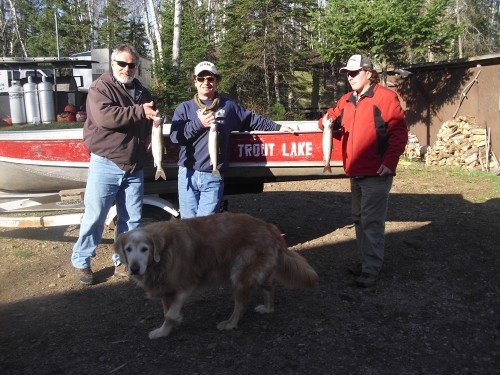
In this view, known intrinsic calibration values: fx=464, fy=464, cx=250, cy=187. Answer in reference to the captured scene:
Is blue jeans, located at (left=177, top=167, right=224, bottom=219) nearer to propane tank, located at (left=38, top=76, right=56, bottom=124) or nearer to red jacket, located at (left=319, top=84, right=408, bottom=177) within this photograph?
red jacket, located at (left=319, top=84, right=408, bottom=177)

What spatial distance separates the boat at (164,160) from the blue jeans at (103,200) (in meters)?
0.94

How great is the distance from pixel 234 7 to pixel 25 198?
694 inches

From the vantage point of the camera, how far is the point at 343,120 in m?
4.91

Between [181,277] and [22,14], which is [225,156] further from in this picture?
[22,14]

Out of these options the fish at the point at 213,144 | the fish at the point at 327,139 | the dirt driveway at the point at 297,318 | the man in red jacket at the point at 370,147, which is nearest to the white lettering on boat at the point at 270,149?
the fish at the point at 327,139

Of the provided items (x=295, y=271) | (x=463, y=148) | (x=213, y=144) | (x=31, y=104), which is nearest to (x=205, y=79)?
(x=213, y=144)

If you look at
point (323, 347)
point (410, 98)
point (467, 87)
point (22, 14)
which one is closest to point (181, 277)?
point (323, 347)

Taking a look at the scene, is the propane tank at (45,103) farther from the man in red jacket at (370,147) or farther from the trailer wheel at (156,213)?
the man in red jacket at (370,147)

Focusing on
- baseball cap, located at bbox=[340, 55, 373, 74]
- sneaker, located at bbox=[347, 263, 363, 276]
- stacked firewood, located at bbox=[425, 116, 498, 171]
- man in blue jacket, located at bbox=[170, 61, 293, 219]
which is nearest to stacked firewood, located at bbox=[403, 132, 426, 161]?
stacked firewood, located at bbox=[425, 116, 498, 171]

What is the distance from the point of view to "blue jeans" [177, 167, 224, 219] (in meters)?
4.74

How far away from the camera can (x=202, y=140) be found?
15.4 ft

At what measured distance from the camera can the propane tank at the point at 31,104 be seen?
22.2ft

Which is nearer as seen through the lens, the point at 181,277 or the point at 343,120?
the point at 181,277

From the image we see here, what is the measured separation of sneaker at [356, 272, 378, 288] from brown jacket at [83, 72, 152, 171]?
2571mm
